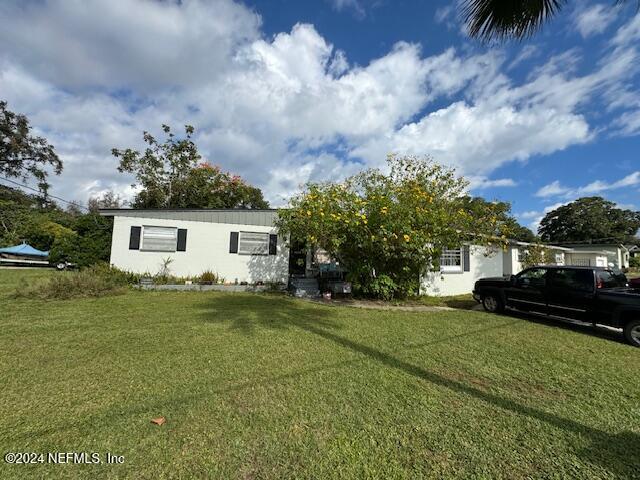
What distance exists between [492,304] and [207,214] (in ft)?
35.9

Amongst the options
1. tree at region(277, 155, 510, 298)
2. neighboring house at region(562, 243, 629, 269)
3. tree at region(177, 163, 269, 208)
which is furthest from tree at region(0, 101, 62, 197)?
neighboring house at region(562, 243, 629, 269)

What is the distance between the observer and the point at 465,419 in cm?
312

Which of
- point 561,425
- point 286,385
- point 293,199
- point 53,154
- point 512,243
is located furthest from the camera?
point 53,154

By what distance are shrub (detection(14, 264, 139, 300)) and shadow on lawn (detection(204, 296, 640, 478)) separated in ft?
11.7

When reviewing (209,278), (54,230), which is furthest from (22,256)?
(209,278)

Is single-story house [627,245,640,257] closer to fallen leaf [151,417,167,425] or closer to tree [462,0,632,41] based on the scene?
tree [462,0,632,41]

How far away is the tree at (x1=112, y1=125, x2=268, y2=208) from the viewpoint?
854 inches

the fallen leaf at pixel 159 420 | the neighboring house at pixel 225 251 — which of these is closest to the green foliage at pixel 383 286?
the neighboring house at pixel 225 251

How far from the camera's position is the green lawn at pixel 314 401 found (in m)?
2.46

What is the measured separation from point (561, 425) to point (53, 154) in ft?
128

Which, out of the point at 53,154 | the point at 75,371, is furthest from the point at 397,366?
the point at 53,154

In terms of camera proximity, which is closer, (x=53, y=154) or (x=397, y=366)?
(x=397, y=366)

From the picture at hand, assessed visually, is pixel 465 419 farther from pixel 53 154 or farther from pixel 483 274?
pixel 53 154

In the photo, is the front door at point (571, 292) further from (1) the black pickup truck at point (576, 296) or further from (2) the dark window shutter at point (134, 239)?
(2) the dark window shutter at point (134, 239)
